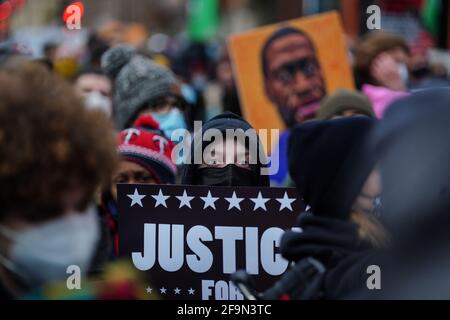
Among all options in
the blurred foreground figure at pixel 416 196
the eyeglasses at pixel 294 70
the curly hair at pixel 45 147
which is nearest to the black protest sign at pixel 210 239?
the blurred foreground figure at pixel 416 196

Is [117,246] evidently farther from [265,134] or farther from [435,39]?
[435,39]

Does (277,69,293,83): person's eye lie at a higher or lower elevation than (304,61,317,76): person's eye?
lower

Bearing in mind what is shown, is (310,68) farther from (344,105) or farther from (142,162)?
(142,162)

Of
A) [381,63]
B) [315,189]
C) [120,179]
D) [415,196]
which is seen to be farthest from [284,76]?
[415,196]

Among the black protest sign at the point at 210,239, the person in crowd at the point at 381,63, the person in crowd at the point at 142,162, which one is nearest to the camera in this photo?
the black protest sign at the point at 210,239

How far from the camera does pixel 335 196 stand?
2.87 metres

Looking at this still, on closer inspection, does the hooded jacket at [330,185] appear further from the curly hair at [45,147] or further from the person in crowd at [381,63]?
the person in crowd at [381,63]

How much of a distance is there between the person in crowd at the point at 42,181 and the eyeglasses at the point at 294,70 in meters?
5.08

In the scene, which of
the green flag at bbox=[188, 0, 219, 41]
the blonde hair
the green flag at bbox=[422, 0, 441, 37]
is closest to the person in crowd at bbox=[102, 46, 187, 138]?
the blonde hair

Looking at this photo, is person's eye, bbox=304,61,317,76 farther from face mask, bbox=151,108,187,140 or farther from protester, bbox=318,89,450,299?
protester, bbox=318,89,450,299

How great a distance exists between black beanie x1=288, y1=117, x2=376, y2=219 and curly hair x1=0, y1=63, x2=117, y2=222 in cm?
57

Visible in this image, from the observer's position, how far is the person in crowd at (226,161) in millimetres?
4367

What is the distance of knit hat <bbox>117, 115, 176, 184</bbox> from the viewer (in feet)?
16.5

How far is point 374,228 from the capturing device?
2854 mm
